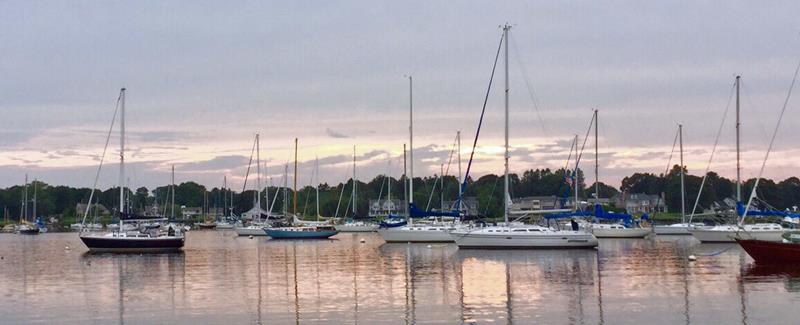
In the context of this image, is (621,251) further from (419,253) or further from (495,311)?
(495,311)

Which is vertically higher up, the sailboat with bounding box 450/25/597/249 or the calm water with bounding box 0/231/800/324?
the sailboat with bounding box 450/25/597/249

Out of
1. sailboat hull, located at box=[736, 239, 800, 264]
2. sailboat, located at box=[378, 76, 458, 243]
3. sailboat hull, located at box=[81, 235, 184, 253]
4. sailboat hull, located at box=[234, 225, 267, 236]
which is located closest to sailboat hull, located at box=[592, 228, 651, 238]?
sailboat, located at box=[378, 76, 458, 243]

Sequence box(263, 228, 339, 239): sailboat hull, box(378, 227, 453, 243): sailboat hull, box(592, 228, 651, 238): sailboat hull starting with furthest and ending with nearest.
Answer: box(263, 228, 339, 239): sailboat hull < box(592, 228, 651, 238): sailboat hull < box(378, 227, 453, 243): sailboat hull

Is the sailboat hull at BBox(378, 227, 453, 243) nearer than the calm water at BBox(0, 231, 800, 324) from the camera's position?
No

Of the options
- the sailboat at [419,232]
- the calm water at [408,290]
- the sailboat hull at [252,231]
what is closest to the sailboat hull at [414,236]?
the sailboat at [419,232]

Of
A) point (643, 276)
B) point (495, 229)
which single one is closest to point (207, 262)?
point (495, 229)

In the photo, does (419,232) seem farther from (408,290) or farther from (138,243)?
(408,290)

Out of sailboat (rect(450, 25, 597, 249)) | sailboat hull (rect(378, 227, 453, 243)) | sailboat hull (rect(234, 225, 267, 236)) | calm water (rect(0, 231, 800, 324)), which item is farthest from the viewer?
sailboat hull (rect(234, 225, 267, 236))

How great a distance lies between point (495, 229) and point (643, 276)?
72.4ft

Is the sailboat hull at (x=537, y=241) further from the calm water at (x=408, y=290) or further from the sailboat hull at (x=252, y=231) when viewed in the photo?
the sailboat hull at (x=252, y=231)

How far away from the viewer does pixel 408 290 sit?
31.2 m

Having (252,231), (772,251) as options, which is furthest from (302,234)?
(772,251)

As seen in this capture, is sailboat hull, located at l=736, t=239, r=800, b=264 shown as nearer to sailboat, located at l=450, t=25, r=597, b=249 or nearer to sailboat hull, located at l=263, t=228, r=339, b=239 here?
sailboat, located at l=450, t=25, r=597, b=249

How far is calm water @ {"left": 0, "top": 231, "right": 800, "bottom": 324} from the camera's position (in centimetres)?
2459
